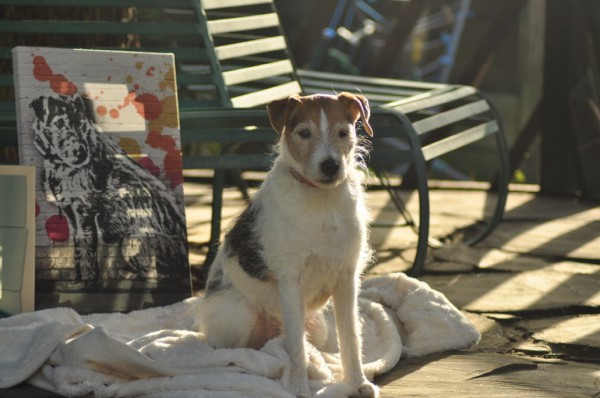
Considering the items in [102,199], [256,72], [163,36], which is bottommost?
[102,199]

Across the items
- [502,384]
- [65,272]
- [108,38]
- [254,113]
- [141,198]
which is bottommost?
[502,384]

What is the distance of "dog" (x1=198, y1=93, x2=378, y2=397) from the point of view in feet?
11.4

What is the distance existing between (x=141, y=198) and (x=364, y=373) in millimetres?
1570

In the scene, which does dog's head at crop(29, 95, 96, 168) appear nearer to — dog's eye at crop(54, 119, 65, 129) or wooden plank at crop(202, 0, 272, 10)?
dog's eye at crop(54, 119, 65, 129)

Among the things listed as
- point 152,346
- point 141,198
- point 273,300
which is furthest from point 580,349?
point 141,198

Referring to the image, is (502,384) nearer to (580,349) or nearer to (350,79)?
(580,349)

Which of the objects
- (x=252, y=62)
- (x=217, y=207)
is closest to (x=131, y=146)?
(x=217, y=207)

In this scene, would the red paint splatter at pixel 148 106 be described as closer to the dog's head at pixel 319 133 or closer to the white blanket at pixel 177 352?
the white blanket at pixel 177 352

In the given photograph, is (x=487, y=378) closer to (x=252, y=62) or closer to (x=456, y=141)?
(x=456, y=141)

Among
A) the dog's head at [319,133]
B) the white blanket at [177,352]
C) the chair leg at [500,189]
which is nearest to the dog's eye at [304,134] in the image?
the dog's head at [319,133]

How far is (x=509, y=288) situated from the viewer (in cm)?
508

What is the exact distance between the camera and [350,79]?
6.96m

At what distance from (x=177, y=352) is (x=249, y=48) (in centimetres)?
310

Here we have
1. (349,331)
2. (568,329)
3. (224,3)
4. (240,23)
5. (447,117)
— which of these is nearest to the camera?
(349,331)
